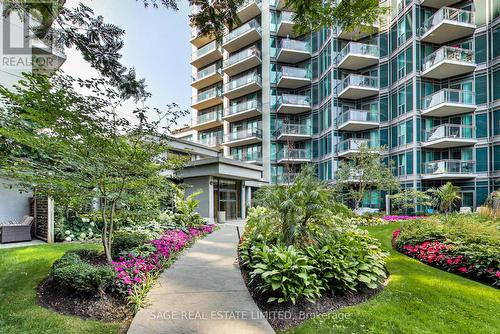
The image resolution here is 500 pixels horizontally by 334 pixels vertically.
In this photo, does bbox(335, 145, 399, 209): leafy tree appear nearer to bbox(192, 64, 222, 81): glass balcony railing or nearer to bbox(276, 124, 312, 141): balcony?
bbox(276, 124, 312, 141): balcony

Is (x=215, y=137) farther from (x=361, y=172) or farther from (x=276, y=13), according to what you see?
(x=361, y=172)

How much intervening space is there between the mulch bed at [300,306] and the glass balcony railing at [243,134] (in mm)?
23668

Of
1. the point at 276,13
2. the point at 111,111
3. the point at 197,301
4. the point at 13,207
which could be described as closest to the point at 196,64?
the point at 276,13

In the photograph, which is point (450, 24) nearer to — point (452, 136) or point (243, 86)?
point (452, 136)

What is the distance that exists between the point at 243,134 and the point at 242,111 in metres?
2.44

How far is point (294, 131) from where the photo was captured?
2664 centimetres

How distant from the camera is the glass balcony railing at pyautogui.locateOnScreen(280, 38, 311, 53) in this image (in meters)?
26.5

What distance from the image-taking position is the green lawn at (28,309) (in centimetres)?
364

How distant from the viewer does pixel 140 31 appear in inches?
185

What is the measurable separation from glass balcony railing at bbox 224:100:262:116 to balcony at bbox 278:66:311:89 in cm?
308

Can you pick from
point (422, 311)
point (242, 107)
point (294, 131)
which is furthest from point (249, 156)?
point (422, 311)

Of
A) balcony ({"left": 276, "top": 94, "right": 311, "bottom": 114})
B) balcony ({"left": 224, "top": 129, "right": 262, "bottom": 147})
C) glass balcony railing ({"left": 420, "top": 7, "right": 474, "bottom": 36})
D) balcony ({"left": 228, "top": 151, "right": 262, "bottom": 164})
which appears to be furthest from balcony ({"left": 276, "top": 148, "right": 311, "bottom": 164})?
glass balcony railing ({"left": 420, "top": 7, "right": 474, "bottom": 36})

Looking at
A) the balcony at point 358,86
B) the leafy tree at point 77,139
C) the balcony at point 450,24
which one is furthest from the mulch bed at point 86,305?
the balcony at point 450,24

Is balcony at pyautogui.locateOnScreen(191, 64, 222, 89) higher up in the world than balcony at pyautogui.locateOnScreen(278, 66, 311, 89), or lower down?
higher up
